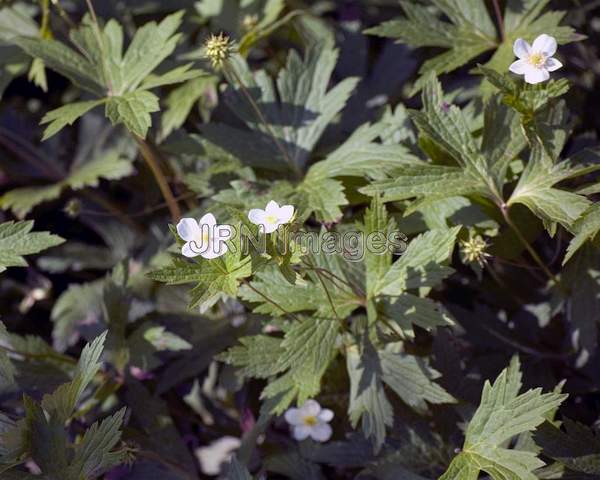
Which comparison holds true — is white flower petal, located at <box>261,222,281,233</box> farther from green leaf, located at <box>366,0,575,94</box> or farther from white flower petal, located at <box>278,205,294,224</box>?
green leaf, located at <box>366,0,575,94</box>

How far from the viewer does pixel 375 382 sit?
2.28 meters

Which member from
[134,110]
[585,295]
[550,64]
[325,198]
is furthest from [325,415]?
[550,64]

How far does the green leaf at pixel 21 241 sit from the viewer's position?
2.25m

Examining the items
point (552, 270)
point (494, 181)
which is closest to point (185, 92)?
point (494, 181)

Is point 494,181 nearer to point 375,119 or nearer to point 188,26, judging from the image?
point 375,119

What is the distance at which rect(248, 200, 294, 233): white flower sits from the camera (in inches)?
76.6

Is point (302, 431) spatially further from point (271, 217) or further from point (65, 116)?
point (65, 116)

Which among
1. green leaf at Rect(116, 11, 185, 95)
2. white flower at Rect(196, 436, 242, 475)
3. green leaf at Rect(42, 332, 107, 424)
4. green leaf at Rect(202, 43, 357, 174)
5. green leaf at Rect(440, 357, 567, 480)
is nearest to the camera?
green leaf at Rect(440, 357, 567, 480)

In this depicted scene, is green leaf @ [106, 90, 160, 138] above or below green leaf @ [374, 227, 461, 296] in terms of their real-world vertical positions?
above

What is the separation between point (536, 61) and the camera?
214 cm

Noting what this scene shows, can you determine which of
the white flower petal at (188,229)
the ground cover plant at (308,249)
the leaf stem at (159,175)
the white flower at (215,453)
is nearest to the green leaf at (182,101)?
the ground cover plant at (308,249)

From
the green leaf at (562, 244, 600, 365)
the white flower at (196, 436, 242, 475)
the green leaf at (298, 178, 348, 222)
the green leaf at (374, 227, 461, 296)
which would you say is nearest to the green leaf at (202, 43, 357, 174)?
the green leaf at (298, 178, 348, 222)

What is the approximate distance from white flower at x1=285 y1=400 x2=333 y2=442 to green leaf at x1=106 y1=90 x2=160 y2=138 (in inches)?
38.4

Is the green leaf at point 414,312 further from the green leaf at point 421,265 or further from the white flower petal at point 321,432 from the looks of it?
the white flower petal at point 321,432
